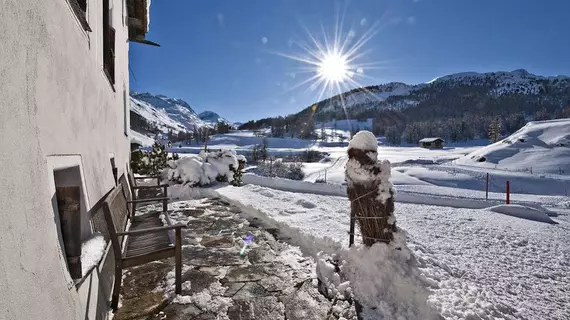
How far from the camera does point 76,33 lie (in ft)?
7.72

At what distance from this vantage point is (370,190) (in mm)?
3463

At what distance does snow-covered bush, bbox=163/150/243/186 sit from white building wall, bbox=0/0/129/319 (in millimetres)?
A: 6616

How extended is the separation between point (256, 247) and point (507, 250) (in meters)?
4.01

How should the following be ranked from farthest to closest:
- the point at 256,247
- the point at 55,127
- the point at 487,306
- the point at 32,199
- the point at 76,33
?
the point at 256,247 < the point at 487,306 < the point at 76,33 < the point at 55,127 < the point at 32,199

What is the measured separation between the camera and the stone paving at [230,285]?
2.65 meters

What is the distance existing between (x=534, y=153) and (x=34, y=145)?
49.3 meters

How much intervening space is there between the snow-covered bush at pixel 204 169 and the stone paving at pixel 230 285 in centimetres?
423

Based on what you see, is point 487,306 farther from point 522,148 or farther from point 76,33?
point 522,148

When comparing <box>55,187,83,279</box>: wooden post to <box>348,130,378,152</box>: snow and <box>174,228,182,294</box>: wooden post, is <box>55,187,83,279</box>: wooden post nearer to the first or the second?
<box>174,228,182,294</box>: wooden post

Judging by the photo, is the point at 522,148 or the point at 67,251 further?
the point at 522,148

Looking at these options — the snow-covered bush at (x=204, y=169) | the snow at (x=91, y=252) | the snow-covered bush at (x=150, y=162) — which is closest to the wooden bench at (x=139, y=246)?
the snow at (x=91, y=252)

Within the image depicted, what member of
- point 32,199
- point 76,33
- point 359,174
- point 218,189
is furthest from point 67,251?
point 218,189

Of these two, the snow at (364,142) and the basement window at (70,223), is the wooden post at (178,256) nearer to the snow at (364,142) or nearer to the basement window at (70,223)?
the basement window at (70,223)

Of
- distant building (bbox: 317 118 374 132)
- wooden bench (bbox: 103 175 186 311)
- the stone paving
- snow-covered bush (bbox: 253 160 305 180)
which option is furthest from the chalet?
distant building (bbox: 317 118 374 132)
